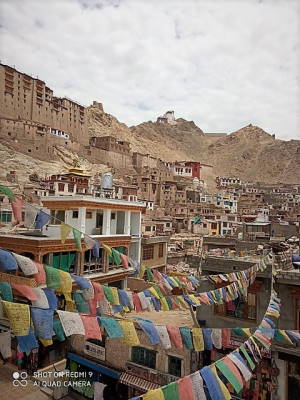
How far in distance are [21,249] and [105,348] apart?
230 inches

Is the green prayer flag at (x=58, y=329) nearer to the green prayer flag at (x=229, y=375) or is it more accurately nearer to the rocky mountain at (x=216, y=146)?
the green prayer flag at (x=229, y=375)

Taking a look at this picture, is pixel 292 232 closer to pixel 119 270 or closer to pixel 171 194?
pixel 119 270

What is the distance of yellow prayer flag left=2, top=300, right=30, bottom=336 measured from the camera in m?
4.82

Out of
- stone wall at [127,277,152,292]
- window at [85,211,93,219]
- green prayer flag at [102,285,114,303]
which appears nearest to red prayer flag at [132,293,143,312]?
green prayer flag at [102,285,114,303]

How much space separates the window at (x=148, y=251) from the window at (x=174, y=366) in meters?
11.6

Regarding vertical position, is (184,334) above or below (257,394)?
above

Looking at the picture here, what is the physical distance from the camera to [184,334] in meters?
6.73

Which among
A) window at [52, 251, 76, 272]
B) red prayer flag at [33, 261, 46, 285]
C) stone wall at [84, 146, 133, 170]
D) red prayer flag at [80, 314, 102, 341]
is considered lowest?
window at [52, 251, 76, 272]

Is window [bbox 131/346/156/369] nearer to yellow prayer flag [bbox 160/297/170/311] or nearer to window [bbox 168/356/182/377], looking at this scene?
window [bbox 168/356/182/377]

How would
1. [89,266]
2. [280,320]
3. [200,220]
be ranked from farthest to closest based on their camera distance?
[200,220]
[89,266]
[280,320]

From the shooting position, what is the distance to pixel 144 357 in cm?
1180

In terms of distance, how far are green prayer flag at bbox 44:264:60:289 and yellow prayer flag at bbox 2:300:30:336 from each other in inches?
63.4

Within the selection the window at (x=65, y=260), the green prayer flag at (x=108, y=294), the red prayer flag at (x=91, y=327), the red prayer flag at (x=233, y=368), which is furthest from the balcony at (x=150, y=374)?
the red prayer flag at (x=91, y=327)

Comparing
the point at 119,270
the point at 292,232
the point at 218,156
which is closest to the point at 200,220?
the point at 292,232
